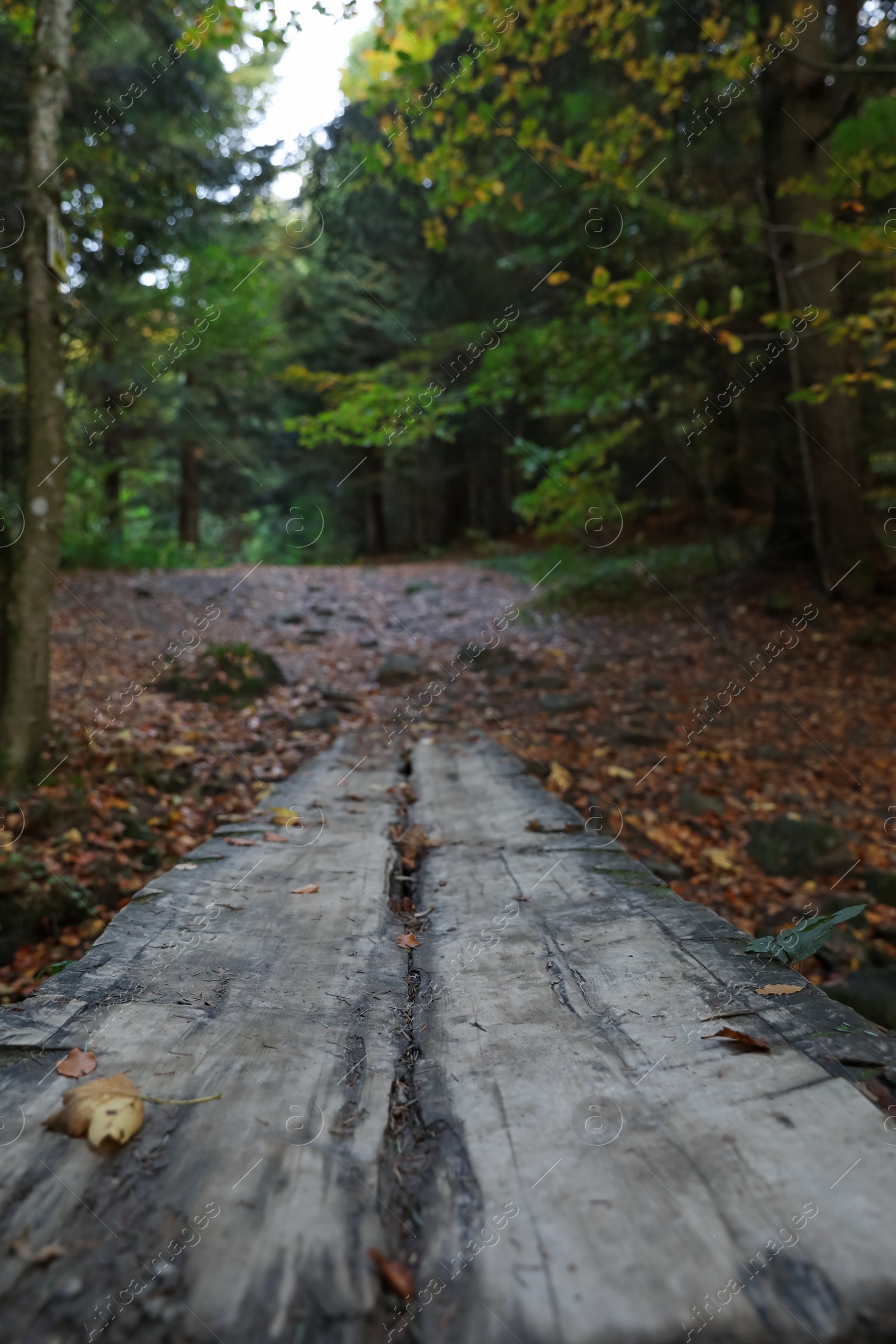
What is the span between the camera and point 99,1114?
3.52 feet

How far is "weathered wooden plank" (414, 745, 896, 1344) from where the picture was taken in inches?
31.9

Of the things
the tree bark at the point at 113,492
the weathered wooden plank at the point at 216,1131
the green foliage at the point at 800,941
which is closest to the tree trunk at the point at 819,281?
the green foliage at the point at 800,941

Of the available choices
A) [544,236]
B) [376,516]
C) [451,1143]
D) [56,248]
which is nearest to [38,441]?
[56,248]

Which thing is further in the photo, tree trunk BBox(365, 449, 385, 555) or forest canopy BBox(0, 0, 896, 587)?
tree trunk BBox(365, 449, 385, 555)

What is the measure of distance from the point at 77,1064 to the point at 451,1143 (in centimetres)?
66

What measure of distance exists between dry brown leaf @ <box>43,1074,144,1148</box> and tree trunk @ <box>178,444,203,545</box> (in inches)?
649

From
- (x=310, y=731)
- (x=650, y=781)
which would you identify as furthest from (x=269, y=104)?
(x=650, y=781)

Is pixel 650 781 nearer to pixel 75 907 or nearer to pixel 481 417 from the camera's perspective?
pixel 75 907

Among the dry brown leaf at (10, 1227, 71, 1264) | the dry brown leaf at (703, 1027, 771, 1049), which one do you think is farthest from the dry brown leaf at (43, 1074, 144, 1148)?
the dry brown leaf at (703, 1027, 771, 1049)

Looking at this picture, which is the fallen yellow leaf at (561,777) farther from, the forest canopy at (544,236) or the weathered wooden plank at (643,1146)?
the forest canopy at (544,236)

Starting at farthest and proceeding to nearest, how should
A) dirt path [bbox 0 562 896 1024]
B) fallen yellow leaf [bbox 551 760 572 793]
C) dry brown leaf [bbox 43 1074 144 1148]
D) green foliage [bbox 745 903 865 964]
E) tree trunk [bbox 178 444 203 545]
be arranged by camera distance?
tree trunk [bbox 178 444 203 545], fallen yellow leaf [bbox 551 760 572 793], dirt path [bbox 0 562 896 1024], green foliage [bbox 745 903 865 964], dry brown leaf [bbox 43 1074 144 1148]

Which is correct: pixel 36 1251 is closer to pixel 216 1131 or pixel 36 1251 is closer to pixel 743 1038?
pixel 216 1131

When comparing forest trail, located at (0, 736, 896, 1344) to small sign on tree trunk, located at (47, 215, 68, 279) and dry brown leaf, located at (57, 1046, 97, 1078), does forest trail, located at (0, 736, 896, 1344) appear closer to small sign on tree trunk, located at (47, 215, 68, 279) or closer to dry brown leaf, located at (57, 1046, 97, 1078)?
dry brown leaf, located at (57, 1046, 97, 1078)

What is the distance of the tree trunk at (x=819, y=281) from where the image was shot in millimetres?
6910
